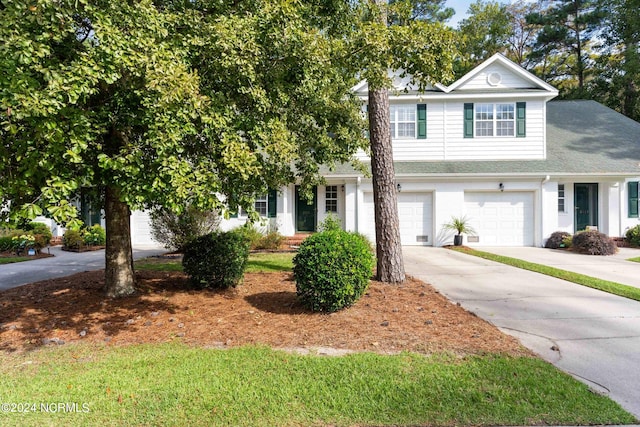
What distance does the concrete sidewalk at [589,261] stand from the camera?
8.83 m

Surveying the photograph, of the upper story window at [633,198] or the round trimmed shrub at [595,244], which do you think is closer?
the round trimmed shrub at [595,244]

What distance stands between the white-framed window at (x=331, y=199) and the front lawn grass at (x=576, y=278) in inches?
240

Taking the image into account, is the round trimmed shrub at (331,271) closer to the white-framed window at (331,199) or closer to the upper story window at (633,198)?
the white-framed window at (331,199)

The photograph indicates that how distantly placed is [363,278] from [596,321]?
3419 mm

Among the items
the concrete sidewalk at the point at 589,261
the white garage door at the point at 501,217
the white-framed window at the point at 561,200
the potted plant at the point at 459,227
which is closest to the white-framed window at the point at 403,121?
the white garage door at the point at 501,217

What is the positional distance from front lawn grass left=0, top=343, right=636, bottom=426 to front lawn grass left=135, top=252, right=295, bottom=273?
527 cm

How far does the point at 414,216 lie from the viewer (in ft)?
49.8

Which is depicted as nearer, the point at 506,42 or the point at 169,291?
the point at 169,291

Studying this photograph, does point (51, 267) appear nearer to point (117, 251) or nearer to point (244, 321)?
point (117, 251)

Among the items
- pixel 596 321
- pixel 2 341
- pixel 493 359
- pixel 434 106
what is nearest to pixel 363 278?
pixel 493 359

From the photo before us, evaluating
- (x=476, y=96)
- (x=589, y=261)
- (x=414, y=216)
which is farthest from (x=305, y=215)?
(x=589, y=261)

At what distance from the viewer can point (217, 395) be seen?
332cm

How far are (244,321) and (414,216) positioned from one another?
36.3ft

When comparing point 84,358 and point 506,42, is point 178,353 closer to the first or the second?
point 84,358
